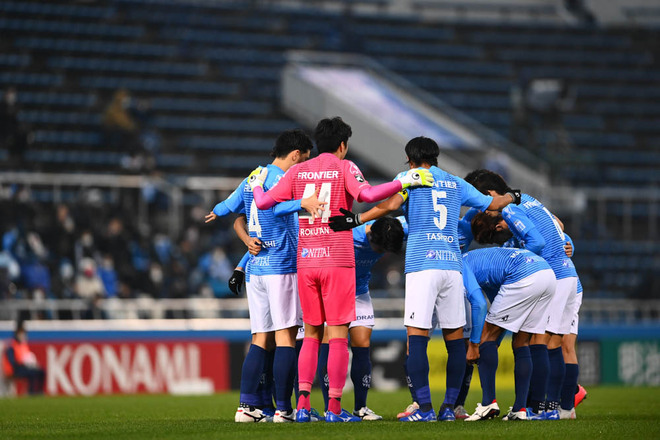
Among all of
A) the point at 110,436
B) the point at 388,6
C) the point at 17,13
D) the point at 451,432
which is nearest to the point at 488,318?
the point at 451,432

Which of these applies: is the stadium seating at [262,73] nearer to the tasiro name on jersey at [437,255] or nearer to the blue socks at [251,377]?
the blue socks at [251,377]

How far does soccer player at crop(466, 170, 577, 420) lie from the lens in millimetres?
9359

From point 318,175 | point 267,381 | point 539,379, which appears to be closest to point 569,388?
point 539,379

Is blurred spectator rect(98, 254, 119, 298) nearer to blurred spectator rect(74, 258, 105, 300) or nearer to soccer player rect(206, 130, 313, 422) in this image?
blurred spectator rect(74, 258, 105, 300)

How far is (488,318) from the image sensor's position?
9.49 metres

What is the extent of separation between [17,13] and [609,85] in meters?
17.1

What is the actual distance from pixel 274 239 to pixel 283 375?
1178mm

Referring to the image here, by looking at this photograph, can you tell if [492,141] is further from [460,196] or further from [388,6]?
[460,196]

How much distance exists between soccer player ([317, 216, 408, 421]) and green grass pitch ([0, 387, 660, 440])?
0.42 metres

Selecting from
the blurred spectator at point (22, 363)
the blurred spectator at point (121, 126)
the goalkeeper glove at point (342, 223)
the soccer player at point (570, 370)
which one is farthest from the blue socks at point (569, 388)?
the blurred spectator at point (121, 126)

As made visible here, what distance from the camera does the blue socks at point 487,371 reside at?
923 centimetres

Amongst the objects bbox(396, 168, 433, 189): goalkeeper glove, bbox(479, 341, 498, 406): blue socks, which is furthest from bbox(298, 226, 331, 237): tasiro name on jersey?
bbox(479, 341, 498, 406): blue socks

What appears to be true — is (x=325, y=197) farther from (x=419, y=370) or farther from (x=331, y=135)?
(x=419, y=370)

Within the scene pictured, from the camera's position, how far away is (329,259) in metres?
8.65
